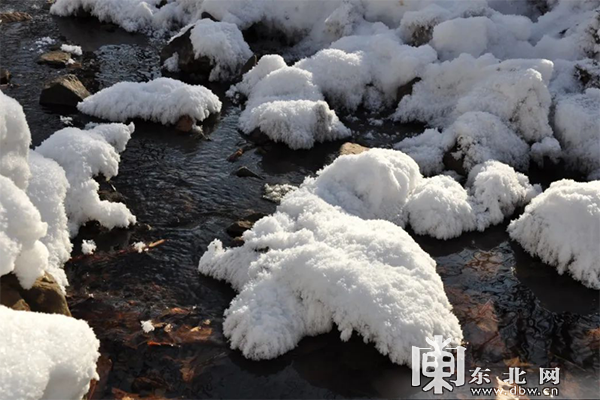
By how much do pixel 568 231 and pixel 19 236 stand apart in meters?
10.5

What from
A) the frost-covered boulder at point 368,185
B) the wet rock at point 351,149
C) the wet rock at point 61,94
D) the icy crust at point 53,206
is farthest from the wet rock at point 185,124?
the icy crust at point 53,206

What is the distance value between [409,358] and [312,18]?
18315mm

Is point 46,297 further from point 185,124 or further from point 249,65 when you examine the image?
point 249,65

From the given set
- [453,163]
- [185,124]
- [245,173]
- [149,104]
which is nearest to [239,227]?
[245,173]

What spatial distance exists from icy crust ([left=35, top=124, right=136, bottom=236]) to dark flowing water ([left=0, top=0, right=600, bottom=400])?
0.33 m

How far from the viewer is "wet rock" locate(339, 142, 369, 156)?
16.8 metres

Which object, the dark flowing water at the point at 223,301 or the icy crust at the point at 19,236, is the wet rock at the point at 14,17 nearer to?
the dark flowing water at the point at 223,301

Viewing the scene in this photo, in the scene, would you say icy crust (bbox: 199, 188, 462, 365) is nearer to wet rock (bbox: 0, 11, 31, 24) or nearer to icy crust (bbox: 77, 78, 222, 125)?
icy crust (bbox: 77, 78, 222, 125)

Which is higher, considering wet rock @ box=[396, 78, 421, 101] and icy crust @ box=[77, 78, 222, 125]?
icy crust @ box=[77, 78, 222, 125]

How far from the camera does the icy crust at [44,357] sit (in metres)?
6.84

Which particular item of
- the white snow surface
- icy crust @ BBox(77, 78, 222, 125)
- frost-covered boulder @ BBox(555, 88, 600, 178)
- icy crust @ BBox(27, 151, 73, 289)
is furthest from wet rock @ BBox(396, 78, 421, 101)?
the white snow surface

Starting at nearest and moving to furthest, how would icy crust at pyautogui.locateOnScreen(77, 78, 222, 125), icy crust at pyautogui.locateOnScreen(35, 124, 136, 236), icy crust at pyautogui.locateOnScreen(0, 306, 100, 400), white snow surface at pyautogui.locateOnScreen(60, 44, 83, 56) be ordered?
icy crust at pyautogui.locateOnScreen(0, 306, 100, 400)
icy crust at pyautogui.locateOnScreen(35, 124, 136, 236)
icy crust at pyautogui.locateOnScreen(77, 78, 222, 125)
white snow surface at pyautogui.locateOnScreen(60, 44, 83, 56)

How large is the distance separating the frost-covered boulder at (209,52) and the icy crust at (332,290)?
11.3 meters

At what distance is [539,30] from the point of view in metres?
22.0
